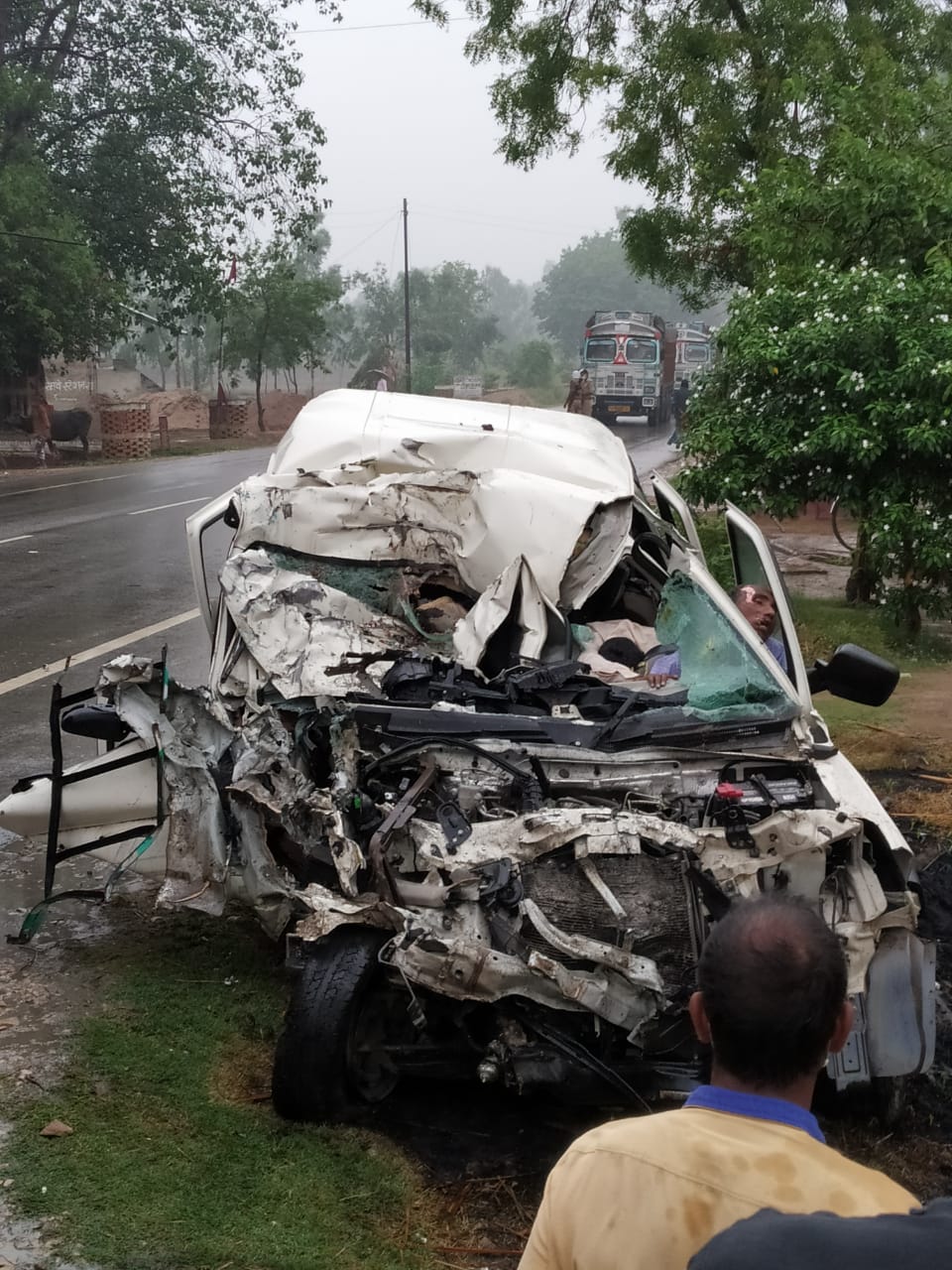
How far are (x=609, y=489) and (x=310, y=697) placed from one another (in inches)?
88.0

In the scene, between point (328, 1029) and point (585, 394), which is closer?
point (328, 1029)

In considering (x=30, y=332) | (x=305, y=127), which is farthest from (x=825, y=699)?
(x=305, y=127)

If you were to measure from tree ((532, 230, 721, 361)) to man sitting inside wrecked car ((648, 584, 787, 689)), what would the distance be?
A: 338ft

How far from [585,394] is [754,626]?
32.6m

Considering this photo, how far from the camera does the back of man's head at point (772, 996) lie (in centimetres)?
171

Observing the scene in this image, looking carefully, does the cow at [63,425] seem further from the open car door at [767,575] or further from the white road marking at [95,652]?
the open car door at [767,575]

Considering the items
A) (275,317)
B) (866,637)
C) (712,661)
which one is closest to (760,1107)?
(712,661)

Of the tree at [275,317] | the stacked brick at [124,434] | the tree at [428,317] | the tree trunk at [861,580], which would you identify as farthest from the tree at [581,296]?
the tree trunk at [861,580]


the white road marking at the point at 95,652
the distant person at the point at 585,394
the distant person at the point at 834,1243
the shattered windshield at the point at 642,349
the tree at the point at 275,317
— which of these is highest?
the tree at the point at 275,317

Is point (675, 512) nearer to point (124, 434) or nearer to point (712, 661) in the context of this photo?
point (712, 661)

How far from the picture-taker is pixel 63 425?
30.5m

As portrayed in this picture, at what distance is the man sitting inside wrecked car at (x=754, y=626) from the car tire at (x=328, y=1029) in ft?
5.52

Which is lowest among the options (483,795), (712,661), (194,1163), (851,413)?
(194,1163)

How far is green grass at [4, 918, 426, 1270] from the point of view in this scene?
338 cm
